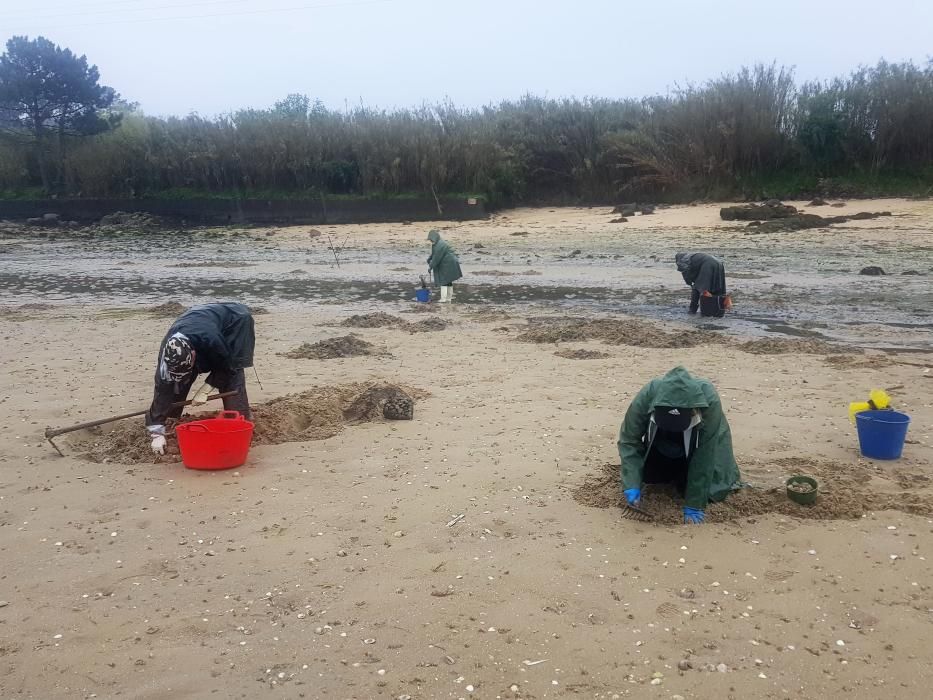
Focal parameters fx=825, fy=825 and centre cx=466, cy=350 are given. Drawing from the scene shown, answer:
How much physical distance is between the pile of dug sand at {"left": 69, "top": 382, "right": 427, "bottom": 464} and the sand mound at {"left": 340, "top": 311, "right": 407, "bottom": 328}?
3838 millimetres

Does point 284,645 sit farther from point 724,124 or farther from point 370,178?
point 370,178

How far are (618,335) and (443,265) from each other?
15.5ft

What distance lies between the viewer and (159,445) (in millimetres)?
5754

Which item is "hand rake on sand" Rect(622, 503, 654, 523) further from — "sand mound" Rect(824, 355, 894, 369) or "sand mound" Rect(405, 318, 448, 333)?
"sand mound" Rect(405, 318, 448, 333)

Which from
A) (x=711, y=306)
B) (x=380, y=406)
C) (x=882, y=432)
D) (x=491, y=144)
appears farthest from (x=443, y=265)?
(x=491, y=144)

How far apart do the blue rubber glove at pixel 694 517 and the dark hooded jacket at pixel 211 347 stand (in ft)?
10.5

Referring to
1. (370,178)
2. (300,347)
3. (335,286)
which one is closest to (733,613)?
(300,347)

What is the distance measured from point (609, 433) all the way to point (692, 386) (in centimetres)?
185

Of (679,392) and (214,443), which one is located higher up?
(679,392)

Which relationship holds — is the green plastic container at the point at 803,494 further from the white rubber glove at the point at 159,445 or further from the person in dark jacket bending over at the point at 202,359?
the white rubber glove at the point at 159,445

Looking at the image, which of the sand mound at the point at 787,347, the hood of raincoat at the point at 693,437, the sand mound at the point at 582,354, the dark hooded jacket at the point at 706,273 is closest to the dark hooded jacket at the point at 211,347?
the hood of raincoat at the point at 693,437

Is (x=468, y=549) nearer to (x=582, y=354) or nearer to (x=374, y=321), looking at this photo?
(x=582, y=354)

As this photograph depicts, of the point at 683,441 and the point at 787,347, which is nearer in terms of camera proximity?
the point at 683,441

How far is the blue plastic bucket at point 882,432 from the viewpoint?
5.55 m
